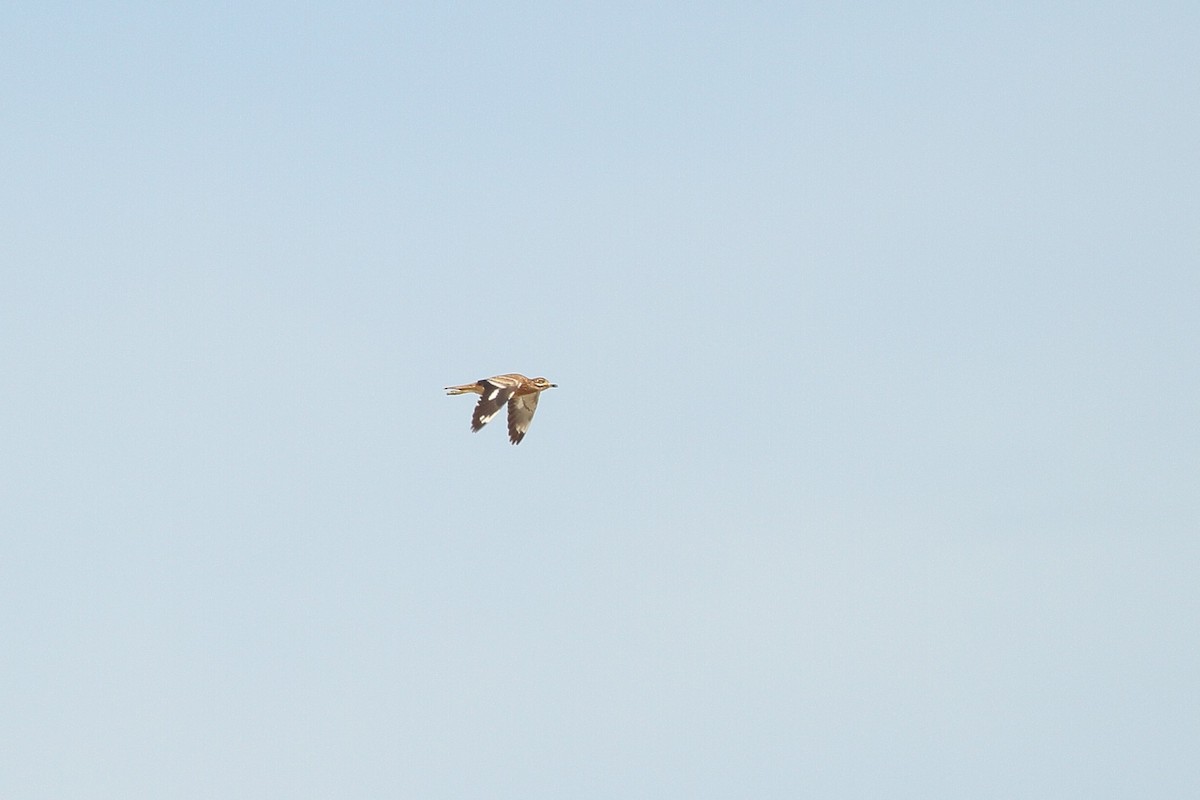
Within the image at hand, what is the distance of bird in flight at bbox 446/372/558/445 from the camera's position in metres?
94.2

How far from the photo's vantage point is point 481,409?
94.2 meters

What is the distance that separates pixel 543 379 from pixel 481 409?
4.83 m

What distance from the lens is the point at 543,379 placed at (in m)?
98.2

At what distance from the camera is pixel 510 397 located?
97.0 meters

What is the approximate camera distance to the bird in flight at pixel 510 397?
309 ft
